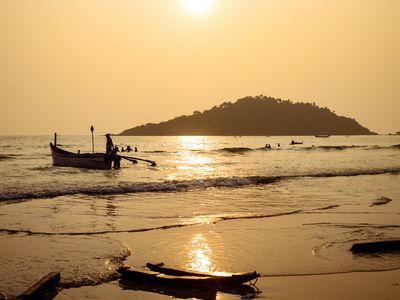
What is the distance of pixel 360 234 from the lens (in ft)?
46.3

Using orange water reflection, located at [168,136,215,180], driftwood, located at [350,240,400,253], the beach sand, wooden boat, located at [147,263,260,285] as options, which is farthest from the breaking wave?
driftwood, located at [350,240,400,253]

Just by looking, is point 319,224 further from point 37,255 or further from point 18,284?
point 18,284

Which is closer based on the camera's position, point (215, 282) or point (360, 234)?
point (215, 282)

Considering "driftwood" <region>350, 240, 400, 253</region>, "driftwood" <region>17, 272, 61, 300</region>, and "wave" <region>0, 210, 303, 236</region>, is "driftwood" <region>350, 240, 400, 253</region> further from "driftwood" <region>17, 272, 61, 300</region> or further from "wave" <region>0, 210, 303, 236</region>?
"driftwood" <region>17, 272, 61, 300</region>

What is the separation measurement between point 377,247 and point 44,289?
739 cm

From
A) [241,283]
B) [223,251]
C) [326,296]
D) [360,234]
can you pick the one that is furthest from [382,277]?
[360,234]

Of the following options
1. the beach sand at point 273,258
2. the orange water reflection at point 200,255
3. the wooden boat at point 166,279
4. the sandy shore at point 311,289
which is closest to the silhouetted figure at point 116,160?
the beach sand at point 273,258

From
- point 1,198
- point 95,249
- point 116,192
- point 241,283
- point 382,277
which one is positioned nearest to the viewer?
point 241,283

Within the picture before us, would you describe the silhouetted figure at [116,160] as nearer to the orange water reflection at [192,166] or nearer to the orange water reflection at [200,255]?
the orange water reflection at [192,166]

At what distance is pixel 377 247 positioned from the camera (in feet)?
37.8

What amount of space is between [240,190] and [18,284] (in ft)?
69.3

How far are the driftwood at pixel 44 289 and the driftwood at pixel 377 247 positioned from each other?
6.72 m

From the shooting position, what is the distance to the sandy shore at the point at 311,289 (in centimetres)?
819

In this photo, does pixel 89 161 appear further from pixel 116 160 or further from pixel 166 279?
pixel 166 279
